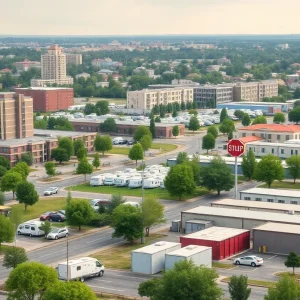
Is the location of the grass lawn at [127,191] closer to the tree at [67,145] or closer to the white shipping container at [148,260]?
the tree at [67,145]

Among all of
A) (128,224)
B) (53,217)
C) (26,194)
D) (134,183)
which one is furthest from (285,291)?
(134,183)

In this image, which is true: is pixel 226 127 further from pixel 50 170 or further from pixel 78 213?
pixel 78 213

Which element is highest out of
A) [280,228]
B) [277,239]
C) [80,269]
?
[280,228]

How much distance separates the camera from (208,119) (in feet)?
236

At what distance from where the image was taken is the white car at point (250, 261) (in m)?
26.5

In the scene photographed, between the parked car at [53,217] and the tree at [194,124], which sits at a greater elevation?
the tree at [194,124]

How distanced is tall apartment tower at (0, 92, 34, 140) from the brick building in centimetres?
2709

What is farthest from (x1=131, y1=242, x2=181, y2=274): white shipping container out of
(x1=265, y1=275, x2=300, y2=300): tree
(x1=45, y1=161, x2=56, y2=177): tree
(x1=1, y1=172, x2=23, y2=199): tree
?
(x1=45, y1=161, x2=56, y2=177): tree

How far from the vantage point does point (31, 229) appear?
31062 millimetres

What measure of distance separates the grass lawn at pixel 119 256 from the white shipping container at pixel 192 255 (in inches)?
60.4

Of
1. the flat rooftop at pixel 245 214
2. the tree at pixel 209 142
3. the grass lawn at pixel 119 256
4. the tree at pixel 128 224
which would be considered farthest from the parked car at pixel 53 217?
the tree at pixel 209 142

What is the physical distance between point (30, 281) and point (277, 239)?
9943 millimetres

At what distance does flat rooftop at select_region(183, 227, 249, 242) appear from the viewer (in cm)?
2780

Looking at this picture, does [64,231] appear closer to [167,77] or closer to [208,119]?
[208,119]
